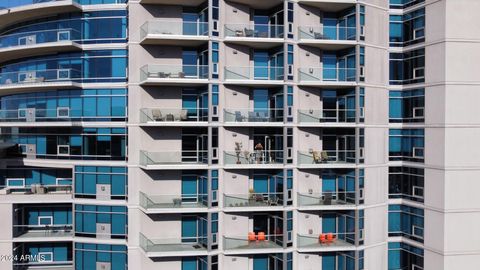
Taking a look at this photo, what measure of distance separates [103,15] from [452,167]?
74.5ft

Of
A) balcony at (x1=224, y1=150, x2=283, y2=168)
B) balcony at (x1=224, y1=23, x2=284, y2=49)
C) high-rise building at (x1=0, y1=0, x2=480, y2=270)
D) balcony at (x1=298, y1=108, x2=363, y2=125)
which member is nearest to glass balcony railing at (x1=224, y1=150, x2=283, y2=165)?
balcony at (x1=224, y1=150, x2=283, y2=168)

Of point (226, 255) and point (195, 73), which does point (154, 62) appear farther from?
point (226, 255)

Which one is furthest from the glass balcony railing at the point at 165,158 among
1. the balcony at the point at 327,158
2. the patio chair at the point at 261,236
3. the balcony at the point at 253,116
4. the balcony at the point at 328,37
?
the balcony at the point at 328,37

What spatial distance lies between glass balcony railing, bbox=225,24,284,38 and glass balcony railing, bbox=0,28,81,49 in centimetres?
983

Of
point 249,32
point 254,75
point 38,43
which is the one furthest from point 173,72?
point 38,43

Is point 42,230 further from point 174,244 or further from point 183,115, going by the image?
point 183,115

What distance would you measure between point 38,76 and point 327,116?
1946cm

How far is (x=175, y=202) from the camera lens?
24.3 m

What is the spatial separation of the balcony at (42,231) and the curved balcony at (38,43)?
11464mm

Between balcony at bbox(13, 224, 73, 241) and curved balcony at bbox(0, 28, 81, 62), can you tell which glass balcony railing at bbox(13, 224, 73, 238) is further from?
curved balcony at bbox(0, 28, 81, 62)

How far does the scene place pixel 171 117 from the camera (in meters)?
24.4

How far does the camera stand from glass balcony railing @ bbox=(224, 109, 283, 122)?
2472 cm

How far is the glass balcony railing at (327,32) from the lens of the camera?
25.5 meters

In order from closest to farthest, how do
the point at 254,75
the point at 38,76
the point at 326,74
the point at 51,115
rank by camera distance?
the point at 254,75 < the point at 326,74 < the point at 51,115 < the point at 38,76
